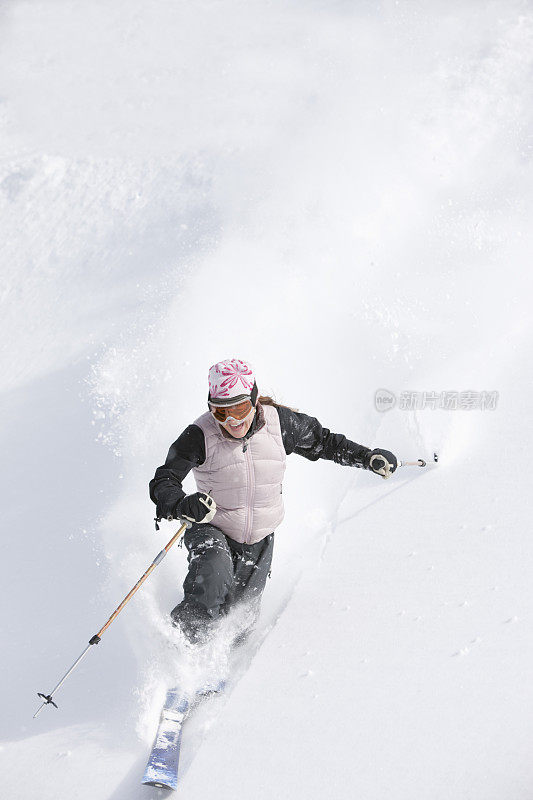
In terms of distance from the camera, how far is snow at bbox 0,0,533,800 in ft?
10.5

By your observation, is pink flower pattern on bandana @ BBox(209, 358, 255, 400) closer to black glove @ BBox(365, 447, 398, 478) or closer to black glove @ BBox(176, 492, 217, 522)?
black glove @ BBox(176, 492, 217, 522)

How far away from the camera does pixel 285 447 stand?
4.03 metres

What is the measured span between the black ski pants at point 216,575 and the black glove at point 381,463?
708 millimetres

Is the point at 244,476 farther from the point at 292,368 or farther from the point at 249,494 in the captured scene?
the point at 292,368

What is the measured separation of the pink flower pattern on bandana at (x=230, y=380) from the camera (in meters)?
3.55

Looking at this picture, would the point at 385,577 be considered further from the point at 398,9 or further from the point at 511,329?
the point at 398,9

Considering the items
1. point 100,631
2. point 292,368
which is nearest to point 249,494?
point 100,631

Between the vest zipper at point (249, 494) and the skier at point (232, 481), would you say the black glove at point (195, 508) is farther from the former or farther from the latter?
the vest zipper at point (249, 494)

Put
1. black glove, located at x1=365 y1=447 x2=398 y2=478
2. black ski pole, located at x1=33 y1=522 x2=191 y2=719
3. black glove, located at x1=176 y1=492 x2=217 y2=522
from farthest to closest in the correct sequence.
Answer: black glove, located at x1=365 y1=447 x2=398 y2=478
black glove, located at x1=176 y1=492 x2=217 y2=522
black ski pole, located at x1=33 y1=522 x2=191 y2=719

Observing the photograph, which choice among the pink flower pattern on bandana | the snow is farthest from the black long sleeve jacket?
the snow

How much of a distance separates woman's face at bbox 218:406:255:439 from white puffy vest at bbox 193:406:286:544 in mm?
64

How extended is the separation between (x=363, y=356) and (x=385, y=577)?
259 cm

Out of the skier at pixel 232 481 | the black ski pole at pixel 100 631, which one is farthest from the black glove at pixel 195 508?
the black ski pole at pixel 100 631

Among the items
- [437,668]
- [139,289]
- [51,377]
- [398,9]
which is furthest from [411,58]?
[437,668]
